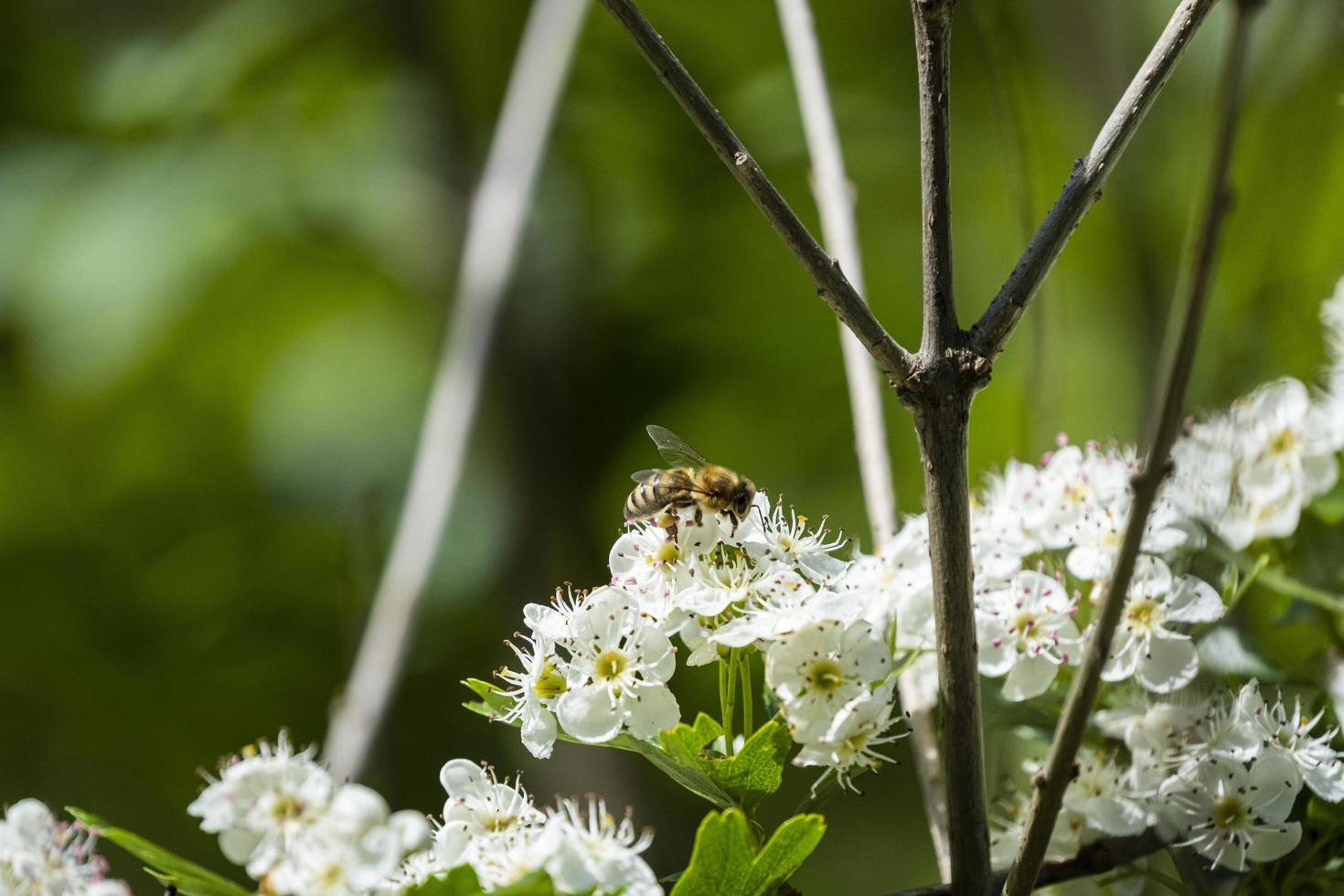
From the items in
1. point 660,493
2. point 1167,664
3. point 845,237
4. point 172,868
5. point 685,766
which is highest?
point 845,237

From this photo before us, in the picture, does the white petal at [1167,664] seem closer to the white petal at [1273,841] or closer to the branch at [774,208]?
the white petal at [1273,841]

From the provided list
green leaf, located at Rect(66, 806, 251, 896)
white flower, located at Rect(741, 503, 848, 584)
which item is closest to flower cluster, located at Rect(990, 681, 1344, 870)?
white flower, located at Rect(741, 503, 848, 584)

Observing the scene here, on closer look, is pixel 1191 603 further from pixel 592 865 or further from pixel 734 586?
pixel 592 865

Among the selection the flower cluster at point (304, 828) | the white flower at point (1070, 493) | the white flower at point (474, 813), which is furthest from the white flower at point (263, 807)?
the white flower at point (1070, 493)

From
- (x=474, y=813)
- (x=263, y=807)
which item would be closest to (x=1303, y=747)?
(x=474, y=813)

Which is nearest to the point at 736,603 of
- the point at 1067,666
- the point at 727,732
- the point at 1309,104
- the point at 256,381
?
the point at 727,732

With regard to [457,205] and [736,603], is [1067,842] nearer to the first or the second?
[736,603]

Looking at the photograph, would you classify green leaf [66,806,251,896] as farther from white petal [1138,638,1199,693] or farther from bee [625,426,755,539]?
white petal [1138,638,1199,693]
